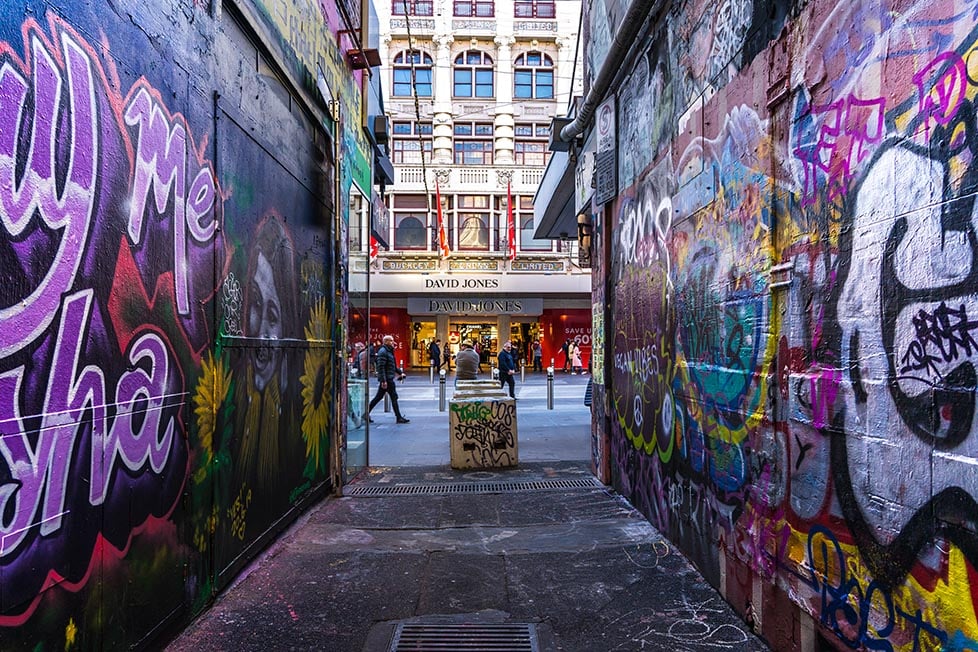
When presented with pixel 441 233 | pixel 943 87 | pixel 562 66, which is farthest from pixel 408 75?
pixel 943 87

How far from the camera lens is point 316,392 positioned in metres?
6.29

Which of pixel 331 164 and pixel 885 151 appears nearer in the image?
pixel 885 151

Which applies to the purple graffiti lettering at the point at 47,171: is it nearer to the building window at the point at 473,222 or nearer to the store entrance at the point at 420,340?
the building window at the point at 473,222

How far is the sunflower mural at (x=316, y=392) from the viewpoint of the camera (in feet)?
19.6

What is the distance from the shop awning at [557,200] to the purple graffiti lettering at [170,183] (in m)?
6.44

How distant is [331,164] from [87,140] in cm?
409

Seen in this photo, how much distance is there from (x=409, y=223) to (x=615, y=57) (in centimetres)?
2530

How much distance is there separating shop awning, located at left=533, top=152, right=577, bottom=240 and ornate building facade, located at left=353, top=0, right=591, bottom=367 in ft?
48.7

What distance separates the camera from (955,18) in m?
2.12

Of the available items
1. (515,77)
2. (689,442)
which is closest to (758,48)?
(689,442)

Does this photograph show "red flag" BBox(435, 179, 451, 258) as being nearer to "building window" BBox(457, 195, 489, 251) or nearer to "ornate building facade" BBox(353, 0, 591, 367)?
"ornate building facade" BBox(353, 0, 591, 367)

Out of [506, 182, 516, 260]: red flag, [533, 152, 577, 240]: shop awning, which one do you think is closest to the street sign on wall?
[533, 152, 577, 240]: shop awning

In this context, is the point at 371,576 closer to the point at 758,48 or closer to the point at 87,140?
the point at 87,140

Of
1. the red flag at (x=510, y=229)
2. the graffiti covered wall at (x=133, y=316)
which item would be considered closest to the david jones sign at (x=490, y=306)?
the red flag at (x=510, y=229)
